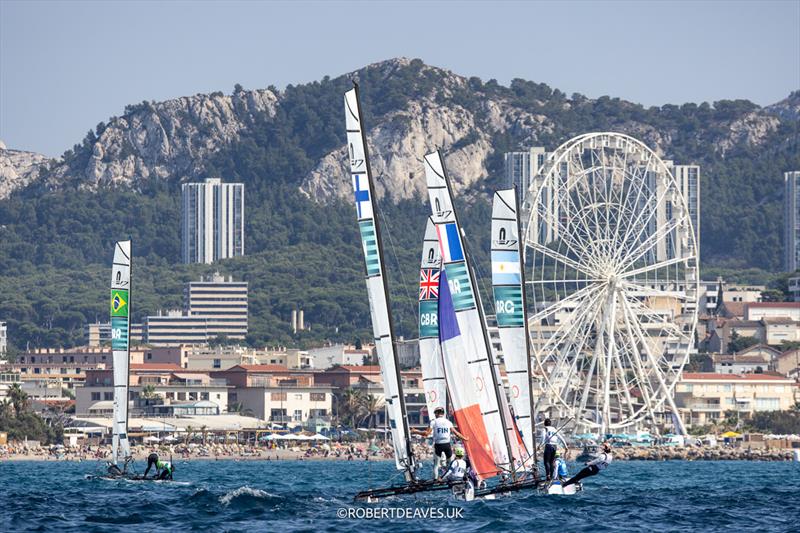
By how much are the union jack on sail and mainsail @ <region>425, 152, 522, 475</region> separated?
7.83 metres

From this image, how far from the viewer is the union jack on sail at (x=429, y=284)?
51562 mm

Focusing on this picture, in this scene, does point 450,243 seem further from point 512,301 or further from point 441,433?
point 441,433

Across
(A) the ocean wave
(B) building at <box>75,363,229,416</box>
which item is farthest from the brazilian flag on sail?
(B) building at <box>75,363,229,416</box>

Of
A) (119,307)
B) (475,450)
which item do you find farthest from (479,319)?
(119,307)

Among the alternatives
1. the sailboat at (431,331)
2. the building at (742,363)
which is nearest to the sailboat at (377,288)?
the sailboat at (431,331)

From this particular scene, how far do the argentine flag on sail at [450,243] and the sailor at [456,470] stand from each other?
4445 mm

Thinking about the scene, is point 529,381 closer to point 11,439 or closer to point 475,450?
point 475,450

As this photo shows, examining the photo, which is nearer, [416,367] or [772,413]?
[772,413]

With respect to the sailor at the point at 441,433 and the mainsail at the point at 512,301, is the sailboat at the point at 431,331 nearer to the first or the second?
the mainsail at the point at 512,301

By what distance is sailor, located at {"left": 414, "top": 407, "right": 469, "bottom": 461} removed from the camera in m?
42.8

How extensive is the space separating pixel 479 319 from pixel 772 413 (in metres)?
111

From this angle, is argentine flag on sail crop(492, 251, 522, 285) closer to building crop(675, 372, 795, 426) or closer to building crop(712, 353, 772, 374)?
building crop(675, 372, 795, 426)

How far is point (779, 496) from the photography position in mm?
56344

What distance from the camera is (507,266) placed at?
154 ft
